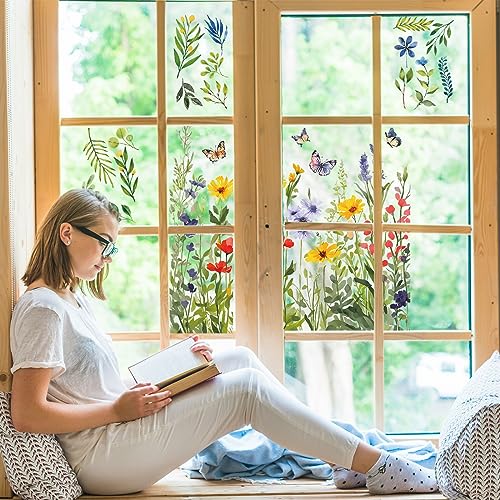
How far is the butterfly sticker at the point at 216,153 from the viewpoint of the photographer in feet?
10.0

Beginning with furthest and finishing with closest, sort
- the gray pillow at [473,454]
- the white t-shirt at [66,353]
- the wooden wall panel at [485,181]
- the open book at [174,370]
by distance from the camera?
the wooden wall panel at [485,181], the open book at [174,370], the white t-shirt at [66,353], the gray pillow at [473,454]

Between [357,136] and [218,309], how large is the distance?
0.72 metres

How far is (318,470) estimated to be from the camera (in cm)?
282

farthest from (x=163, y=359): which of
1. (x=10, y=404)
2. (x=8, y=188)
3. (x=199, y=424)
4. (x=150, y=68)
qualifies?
(x=150, y=68)

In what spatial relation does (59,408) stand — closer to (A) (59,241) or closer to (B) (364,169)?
(A) (59,241)

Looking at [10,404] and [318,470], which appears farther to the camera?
[318,470]

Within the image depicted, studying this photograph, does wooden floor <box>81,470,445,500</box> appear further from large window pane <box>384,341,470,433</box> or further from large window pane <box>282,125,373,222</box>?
large window pane <box>282,125,373,222</box>

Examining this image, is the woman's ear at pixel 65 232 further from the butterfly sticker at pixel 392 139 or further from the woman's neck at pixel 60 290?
the butterfly sticker at pixel 392 139

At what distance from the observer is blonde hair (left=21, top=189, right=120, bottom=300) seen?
2633mm

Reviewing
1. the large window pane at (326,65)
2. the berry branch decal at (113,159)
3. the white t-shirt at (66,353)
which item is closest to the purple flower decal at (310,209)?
the large window pane at (326,65)

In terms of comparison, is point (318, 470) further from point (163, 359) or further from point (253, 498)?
point (163, 359)

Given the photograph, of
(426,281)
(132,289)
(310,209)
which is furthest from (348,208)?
Answer: (132,289)

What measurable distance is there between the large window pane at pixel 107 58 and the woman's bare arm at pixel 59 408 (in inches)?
37.8

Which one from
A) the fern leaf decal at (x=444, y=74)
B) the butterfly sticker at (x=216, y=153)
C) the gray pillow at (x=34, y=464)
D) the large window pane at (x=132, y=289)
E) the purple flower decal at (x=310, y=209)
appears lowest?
the gray pillow at (x=34, y=464)
